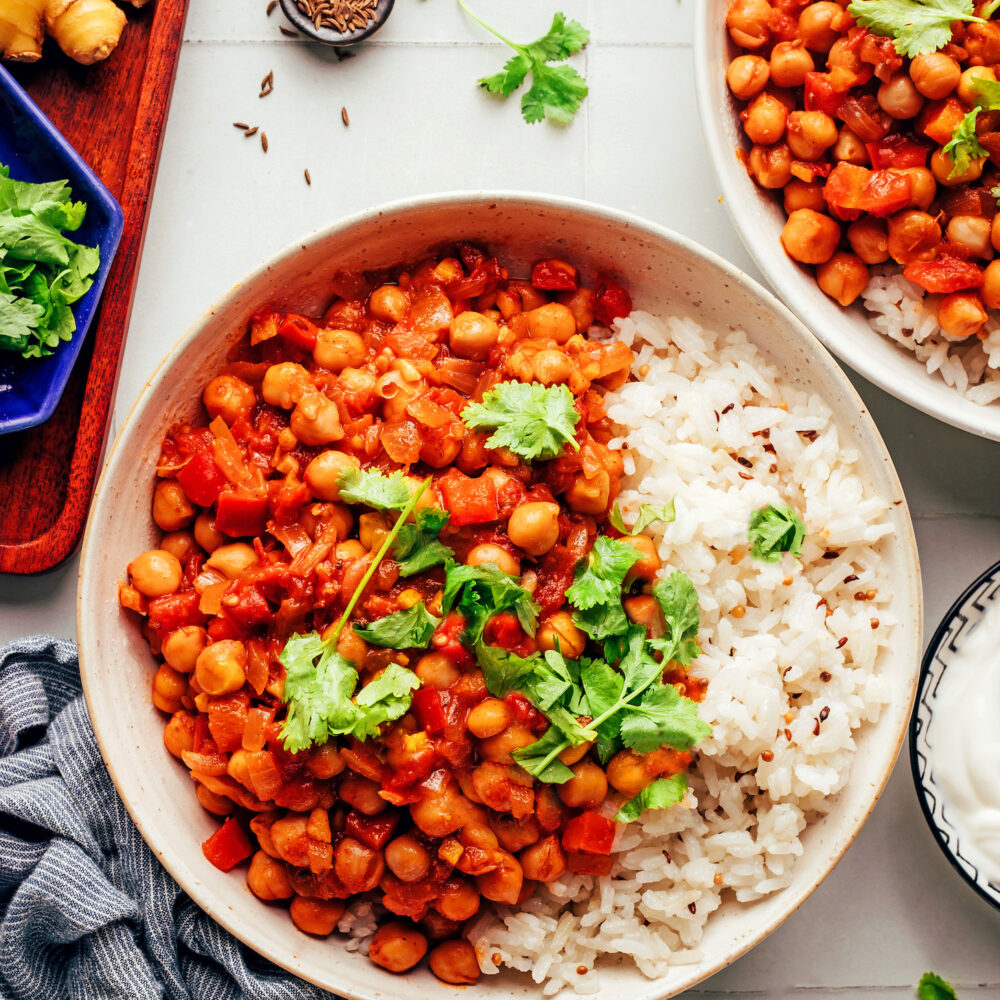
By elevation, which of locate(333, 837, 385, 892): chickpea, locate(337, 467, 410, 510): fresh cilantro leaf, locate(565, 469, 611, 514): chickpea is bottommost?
locate(333, 837, 385, 892): chickpea

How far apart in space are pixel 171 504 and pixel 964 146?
2301 mm

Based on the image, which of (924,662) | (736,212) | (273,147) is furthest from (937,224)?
(273,147)

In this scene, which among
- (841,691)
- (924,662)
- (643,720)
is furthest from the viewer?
(924,662)

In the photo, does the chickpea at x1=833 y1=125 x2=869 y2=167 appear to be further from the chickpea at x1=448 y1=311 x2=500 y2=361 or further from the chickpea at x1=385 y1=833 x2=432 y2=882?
the chickpea at x1=385 y1=833 x2=432 y2=882

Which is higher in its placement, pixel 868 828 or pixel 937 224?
pixel 937 224

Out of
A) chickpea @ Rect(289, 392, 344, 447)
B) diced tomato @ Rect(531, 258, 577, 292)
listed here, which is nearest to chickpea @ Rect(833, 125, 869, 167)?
→ diced tomato @ Rect(531, 258, 577, 292)

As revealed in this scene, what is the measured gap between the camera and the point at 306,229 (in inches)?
126

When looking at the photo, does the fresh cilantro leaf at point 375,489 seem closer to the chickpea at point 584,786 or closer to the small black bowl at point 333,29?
the chickpea at point 584,786

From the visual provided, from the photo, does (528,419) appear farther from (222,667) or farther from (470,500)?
(222,667)

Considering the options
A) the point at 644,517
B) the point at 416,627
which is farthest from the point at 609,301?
the point at 416,627

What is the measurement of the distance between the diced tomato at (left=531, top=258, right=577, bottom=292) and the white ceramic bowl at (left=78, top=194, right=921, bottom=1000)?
0.09 metres

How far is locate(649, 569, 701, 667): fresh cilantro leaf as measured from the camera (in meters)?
2.54

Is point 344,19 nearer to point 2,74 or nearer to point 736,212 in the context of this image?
point 2,74

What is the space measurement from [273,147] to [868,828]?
2.91 metres
